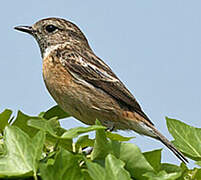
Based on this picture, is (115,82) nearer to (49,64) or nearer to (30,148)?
(49,64)

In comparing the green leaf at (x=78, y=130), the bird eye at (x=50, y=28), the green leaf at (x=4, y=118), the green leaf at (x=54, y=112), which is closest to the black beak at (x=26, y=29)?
the bird eye at (x=50, y=28)

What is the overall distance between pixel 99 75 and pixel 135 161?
15.3 ft

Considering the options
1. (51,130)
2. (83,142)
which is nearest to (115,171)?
(51,130)

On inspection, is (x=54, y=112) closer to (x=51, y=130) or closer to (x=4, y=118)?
(x=4, y=118)

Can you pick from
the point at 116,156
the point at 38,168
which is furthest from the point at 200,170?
the point at 38,168

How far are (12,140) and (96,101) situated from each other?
14.7 ft

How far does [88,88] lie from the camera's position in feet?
22.1

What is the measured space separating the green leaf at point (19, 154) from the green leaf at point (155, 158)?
56 cm

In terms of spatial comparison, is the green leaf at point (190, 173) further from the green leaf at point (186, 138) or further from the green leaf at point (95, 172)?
the green leaf at point (95, 172)

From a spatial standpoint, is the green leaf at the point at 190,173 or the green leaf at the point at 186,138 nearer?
the green leaf at the point at 190,173

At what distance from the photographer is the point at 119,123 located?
6.73m

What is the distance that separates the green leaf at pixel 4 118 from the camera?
2.80m

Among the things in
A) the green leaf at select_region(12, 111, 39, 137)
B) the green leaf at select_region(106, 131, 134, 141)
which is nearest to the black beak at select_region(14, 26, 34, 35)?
the green leaf at select_region(12, 111, 39, 137)

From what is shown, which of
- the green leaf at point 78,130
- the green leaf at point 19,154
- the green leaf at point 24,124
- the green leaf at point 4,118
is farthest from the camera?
the green leaf at point 4,118
